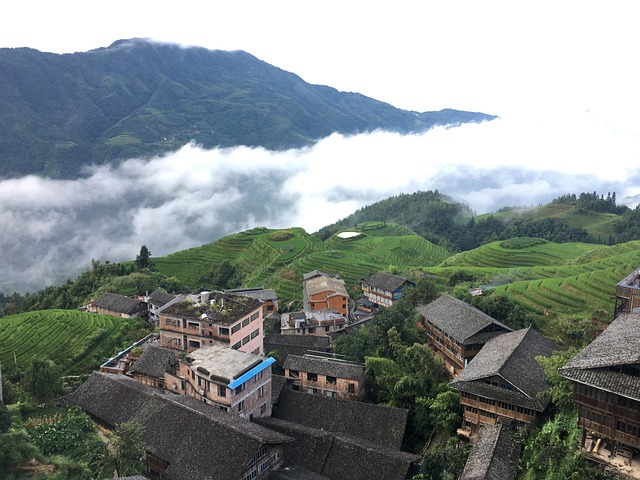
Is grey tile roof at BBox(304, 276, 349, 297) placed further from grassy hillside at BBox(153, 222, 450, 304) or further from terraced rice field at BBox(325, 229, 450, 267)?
terraced rice field at BBox(325, 229, 450, 267)

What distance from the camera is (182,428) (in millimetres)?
25438

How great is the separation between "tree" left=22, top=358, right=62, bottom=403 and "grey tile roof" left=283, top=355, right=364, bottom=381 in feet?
45.2

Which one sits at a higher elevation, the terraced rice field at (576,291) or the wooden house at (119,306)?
the terraced rice field at (576,291)

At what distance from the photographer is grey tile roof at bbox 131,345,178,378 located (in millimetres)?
32125

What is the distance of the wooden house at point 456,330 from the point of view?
29828 millimetres

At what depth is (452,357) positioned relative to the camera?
31250 millimetres

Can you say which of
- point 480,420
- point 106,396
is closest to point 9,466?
point 106,396

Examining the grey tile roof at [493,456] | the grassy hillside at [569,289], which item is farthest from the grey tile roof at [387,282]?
the grey tile roof at [493,456]

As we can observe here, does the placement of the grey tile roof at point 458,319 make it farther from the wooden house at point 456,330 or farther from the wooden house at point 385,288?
the wooden house at point 385,288

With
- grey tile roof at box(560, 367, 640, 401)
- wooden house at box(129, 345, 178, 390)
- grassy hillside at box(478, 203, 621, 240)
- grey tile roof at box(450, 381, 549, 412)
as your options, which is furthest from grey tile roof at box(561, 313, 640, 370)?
grassy hillside at box(478, 203, 621, 240)

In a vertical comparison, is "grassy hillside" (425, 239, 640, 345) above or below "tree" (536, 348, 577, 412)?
below

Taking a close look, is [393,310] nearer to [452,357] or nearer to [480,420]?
[452,357]

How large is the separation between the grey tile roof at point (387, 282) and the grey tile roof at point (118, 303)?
80.6 feet

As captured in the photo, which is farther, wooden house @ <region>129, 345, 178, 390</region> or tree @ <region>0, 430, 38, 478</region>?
wooden house @ <region>129, 345, 178, 390</region>
